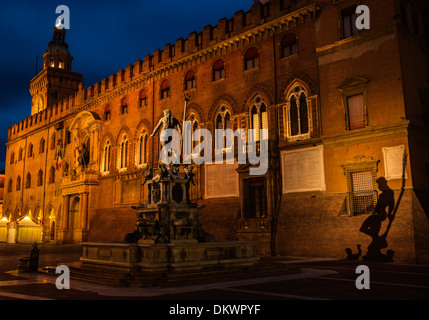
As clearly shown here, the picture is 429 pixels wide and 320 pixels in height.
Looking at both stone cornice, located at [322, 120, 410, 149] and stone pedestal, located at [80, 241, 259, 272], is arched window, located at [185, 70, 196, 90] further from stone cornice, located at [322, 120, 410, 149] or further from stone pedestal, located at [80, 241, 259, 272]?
stone pedestal, located at [80, 241, 259, 272]

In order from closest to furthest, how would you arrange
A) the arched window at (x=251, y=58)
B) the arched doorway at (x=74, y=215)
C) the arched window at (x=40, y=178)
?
the arched window at (x=251, y=58), the arched doorway at (x=74, y=215), the arched window at (x=40, y=178)

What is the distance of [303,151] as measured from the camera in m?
Result: 18.1

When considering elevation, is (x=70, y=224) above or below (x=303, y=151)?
below

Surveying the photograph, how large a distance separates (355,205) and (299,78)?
6416 mm

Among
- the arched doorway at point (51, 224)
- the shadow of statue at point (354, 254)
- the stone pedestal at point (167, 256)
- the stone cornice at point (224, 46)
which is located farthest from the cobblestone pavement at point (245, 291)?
the arched doorway at point (51, 224)

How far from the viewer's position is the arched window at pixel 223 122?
2155cm

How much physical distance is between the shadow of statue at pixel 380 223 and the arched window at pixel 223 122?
8.36 metres

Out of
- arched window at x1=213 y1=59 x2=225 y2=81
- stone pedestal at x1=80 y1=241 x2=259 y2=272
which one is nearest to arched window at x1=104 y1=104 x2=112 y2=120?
arched window at x1=213 y1=59 x2=225 y2=81

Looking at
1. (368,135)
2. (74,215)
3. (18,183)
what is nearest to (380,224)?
(368,135)

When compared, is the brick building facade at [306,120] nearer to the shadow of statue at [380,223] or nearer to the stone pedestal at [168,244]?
the shadow of statue at [380,223]

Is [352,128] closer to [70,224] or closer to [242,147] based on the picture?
[242,147]

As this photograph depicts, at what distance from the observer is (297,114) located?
18.8 m
